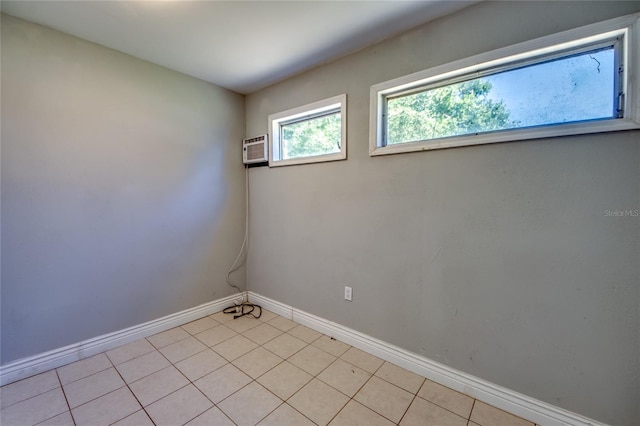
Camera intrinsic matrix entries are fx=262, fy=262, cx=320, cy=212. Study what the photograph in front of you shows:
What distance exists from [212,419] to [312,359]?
0.77 m

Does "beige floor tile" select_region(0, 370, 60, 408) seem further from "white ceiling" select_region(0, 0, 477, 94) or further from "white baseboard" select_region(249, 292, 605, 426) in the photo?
"white ceiling" select_region(0, 0, 477, 94)

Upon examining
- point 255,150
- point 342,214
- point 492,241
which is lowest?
point 492,241

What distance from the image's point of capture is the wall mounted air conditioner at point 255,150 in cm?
275

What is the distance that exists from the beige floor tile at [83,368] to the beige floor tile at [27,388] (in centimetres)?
4

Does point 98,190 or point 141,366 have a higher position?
point 98,190

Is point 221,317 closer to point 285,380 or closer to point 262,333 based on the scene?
point 262,333

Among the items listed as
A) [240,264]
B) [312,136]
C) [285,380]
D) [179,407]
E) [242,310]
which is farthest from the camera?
[240,264]

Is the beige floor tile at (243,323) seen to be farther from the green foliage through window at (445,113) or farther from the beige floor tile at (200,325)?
the green foliage through window at (445,113)

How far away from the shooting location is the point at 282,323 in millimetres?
2549

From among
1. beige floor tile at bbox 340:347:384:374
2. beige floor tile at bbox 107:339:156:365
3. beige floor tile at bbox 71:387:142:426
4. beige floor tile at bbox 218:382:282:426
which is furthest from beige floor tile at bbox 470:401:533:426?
beige floor tile at bbox 107:339:156:365

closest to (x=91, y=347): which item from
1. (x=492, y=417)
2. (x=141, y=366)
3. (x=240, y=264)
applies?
(x=141, y=366)

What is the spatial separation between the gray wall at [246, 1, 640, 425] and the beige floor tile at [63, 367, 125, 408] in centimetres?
155

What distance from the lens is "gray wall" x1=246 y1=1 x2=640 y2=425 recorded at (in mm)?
1270

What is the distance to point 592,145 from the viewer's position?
1.29 meters
